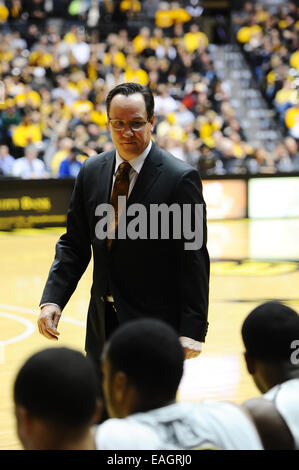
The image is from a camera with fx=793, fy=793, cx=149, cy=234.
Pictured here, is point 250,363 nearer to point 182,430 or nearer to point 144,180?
point 182,430

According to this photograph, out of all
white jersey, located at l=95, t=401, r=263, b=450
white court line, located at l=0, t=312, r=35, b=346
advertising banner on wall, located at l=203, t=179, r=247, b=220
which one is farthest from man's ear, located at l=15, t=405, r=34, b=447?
advertising banner on wall, located at l=203, t=179, r=247, b=220

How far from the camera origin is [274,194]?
46.6 feet

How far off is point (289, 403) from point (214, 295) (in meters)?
6.47

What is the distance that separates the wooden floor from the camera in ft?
18.1

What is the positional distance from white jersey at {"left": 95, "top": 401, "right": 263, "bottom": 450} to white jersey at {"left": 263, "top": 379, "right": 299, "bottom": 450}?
0.77 ft

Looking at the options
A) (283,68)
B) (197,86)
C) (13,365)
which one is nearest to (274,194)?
(197,86)

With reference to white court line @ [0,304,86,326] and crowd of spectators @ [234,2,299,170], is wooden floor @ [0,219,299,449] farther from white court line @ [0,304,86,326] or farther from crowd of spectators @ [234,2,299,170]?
crowd of spectators @ [234,2,299,170]

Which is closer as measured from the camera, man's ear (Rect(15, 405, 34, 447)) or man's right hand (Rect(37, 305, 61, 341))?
man's ear (Rect(15, 405, 34, 447))

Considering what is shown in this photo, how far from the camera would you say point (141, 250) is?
310cm

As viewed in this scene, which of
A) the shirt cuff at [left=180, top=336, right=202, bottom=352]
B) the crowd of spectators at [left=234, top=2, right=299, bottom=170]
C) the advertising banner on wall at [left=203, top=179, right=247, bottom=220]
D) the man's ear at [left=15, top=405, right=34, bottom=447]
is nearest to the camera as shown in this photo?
the man's ear at [left=15, top=405, right=34, bottom=447]

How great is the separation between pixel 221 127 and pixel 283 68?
2788 millimetres

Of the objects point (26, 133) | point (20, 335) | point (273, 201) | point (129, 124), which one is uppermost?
point (26, 133)

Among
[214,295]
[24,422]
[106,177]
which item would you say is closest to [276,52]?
[214,295]
